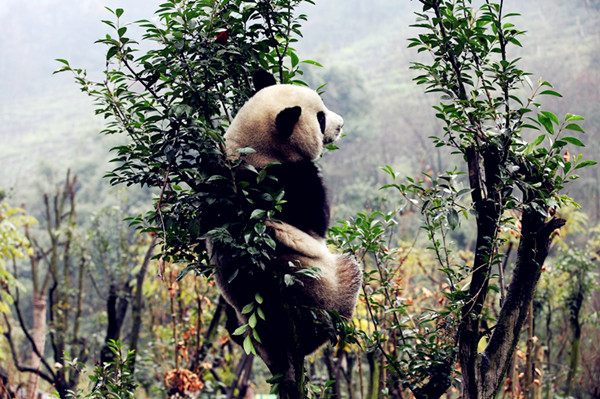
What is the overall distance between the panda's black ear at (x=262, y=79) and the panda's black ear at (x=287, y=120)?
18 centimetres

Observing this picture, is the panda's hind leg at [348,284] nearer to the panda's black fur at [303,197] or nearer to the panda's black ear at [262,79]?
the panda's black fur at [303,197]

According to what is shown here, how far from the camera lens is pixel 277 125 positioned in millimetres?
2414

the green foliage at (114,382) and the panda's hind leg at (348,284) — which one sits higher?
the panda's hind leg at (348,284)

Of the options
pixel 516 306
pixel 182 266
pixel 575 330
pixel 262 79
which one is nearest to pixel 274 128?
pixel 262 79

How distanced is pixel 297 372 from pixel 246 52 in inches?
53.5

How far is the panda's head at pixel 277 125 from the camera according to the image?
238 centimetres

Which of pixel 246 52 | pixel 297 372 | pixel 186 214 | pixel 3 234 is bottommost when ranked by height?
pixel 297 372

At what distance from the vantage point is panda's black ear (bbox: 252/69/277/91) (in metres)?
2.36

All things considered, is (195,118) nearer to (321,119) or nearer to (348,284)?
(321,119)

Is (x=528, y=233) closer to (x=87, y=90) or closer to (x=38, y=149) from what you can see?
(x=87, y=90)

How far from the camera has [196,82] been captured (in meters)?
2.12

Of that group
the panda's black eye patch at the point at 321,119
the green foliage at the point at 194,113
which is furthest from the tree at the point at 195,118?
the panda's black eye patch at the point at 321,119

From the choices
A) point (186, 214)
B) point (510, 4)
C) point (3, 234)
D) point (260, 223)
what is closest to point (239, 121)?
point (186, 214)

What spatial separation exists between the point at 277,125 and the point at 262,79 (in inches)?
9.2
